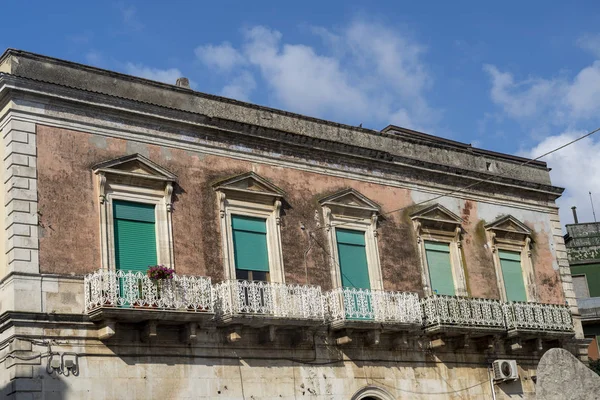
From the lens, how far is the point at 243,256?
19.5 metres

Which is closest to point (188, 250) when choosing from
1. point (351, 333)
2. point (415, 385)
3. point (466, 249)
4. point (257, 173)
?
point (257, 173)

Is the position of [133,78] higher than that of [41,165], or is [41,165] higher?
[133,78]

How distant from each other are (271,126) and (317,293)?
4274 millimetres

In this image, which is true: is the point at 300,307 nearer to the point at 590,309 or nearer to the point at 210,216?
the point at 210,216

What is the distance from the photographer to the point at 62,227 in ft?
56.1

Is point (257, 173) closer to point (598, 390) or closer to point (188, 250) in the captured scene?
point (188, 250)

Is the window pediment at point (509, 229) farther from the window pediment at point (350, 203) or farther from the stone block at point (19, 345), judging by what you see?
the stone block at point (19, 345)

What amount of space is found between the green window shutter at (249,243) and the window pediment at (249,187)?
1.76 ft

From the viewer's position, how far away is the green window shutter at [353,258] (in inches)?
835

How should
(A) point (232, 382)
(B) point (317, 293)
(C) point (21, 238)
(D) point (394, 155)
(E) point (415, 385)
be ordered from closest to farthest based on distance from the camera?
(C) point (21, 238)
(A) point (232, 382)
(B) point (317, 293)
(E) point (415, 385)
(D) point (394, 155)

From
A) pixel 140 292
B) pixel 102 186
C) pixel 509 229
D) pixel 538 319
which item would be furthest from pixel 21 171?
pixel 509 229

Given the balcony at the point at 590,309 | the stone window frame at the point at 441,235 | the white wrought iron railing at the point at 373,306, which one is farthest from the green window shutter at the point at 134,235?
the balcony at the point at 590,309

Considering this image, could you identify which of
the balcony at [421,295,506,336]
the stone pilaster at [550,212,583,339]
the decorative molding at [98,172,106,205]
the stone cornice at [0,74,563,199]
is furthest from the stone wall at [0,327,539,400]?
the stone cornice at [0,74,563,199]

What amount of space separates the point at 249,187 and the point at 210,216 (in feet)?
4.24
